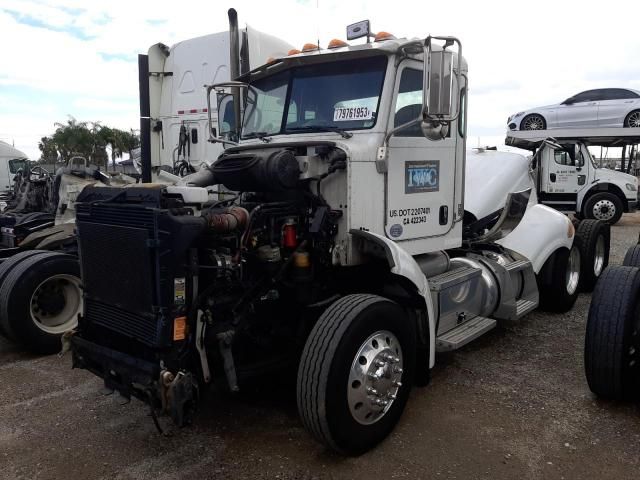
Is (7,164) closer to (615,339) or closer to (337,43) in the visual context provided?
(337,43)

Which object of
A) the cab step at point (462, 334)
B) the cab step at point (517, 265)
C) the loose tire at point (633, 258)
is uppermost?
the loose tire at point (633, 258)

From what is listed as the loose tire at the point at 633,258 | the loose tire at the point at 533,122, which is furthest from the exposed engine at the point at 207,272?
the loose tire at the point at 533,122

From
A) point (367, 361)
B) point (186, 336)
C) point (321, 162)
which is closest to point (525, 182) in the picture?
point (321, 162)

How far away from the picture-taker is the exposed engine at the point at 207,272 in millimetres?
3197

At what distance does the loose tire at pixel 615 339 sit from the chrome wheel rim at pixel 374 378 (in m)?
1.50

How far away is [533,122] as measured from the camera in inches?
664

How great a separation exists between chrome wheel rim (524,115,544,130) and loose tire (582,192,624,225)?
2694 millimetres

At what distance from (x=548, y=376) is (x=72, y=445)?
12.3ft

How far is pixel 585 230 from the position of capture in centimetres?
755

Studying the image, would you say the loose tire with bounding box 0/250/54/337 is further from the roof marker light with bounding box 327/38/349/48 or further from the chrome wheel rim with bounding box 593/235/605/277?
the chrome wheel rim with bounding box 593/235/605/277

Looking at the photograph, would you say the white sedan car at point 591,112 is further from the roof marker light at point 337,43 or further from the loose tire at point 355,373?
the loose tire at point 355,373

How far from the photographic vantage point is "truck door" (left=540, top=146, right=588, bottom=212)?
15.5m

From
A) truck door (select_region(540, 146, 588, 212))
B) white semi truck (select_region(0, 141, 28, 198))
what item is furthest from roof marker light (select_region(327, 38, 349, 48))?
white semi truck (select_region(0, 141, 28, 198))

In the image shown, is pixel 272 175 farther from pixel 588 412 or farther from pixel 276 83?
pixel 588 412
